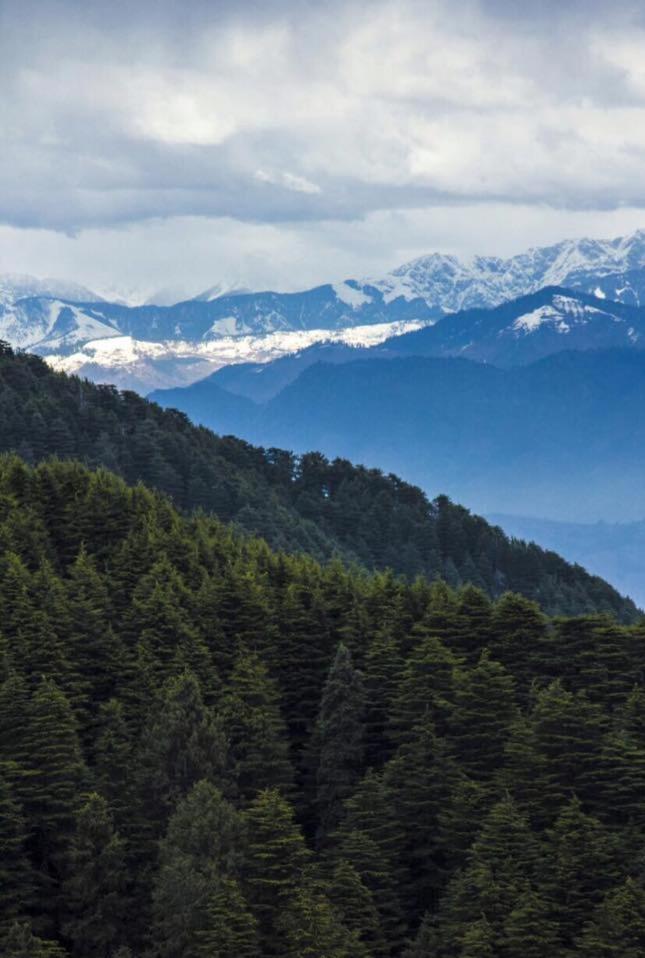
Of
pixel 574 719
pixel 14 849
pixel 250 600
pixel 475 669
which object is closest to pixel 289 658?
pixel 250 600

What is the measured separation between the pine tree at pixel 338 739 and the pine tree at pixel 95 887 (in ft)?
47.1

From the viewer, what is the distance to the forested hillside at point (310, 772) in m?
65.2

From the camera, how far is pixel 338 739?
273 feet

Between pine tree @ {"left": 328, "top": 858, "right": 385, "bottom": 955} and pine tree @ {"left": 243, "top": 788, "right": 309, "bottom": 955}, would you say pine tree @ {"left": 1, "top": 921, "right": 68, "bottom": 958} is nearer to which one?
pine tree @ {"left": 243, "top": 788, "right": 309, "bottom": 955}

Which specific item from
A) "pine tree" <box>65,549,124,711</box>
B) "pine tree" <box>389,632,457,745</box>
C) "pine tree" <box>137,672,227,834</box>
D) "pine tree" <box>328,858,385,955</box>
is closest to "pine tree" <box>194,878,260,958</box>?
"pine tree" <box>328,858,385,955</box>

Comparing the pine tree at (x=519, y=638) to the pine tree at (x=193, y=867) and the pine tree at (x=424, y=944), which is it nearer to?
the pine tree at (x=424, y=944)

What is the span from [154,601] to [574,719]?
28.5m

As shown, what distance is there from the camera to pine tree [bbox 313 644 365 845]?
80.9m

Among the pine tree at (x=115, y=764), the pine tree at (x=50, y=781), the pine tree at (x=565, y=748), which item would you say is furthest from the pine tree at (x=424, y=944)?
the pine tree at (x=50, y=781)

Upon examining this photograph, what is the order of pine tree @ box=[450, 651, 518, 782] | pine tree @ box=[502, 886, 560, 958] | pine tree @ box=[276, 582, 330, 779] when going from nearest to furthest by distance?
pine tree @ box=[502, 886, 560, 958], pine tree @ box=[450, 651, 518, 782], pine tree @ box=[276, 582, 330, 779]

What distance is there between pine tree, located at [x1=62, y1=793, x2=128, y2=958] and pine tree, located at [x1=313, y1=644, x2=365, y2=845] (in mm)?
14366

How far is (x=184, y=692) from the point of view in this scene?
251ft

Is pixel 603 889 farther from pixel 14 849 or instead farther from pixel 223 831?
pixel 14 849

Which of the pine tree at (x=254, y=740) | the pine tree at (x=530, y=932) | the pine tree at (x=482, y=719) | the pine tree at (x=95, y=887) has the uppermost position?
the pine tree at (x=482, y=719)
